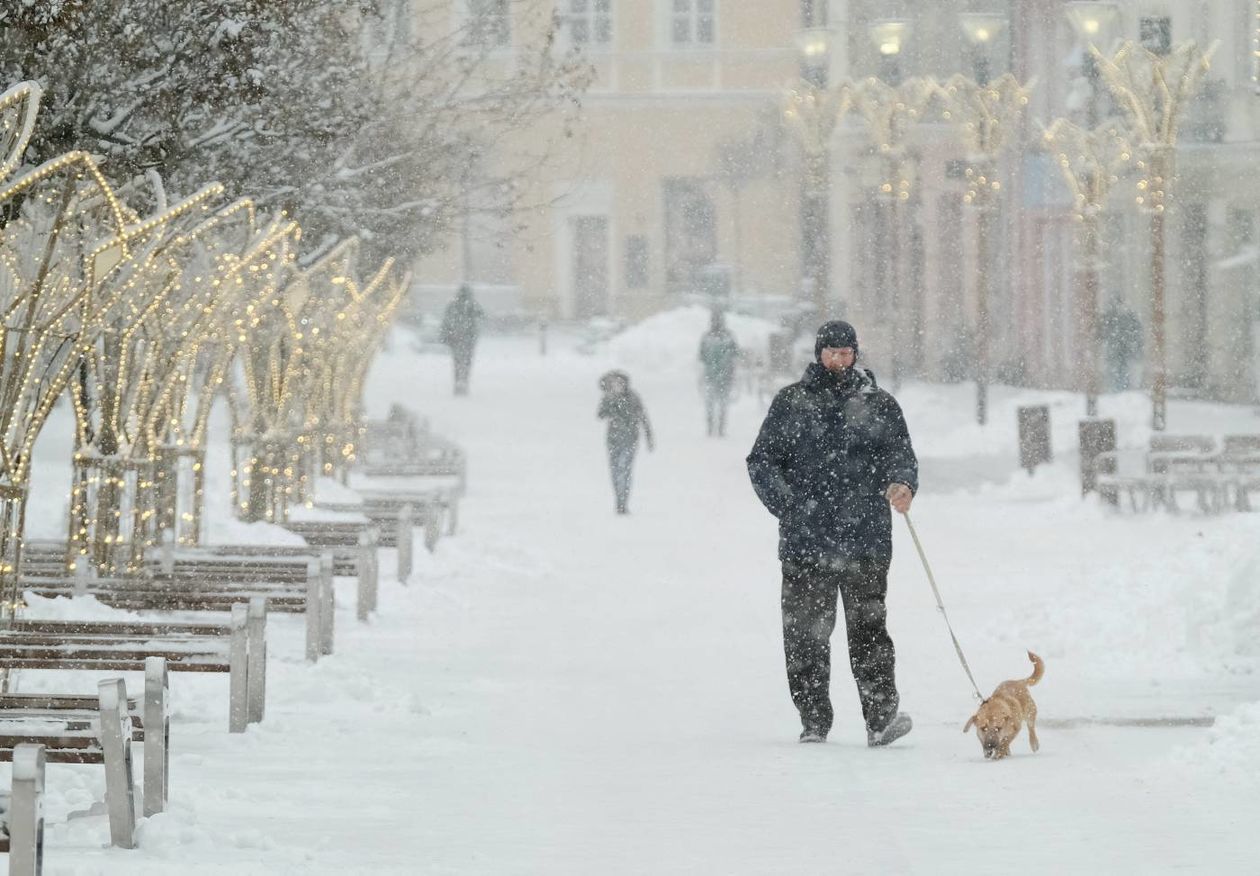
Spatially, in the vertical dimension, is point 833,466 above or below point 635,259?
above

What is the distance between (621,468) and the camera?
22734 millimetres

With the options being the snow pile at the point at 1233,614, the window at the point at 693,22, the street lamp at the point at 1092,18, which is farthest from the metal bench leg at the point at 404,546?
the window at the point at 693,22

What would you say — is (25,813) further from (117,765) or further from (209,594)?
(209,594)

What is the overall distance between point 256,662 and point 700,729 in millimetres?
1735

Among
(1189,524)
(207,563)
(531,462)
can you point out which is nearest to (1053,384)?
(531,462)

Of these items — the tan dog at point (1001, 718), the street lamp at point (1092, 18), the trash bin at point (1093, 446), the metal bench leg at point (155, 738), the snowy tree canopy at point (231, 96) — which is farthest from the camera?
the street lamp at point (1092, 18)

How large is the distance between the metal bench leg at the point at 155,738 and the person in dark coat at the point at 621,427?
49.3 ft

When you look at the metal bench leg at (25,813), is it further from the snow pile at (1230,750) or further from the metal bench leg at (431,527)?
the metal bench leg at (431,527)

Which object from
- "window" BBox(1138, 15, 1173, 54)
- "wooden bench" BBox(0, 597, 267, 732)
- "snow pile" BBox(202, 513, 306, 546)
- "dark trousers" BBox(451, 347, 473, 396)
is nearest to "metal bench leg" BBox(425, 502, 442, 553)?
"snow pile" BBox(202, 513, 306, 546)

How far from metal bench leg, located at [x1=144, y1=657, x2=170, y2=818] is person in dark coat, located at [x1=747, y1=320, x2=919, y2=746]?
2.65 meters

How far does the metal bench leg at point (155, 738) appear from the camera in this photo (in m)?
7.44

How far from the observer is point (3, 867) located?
6.85m

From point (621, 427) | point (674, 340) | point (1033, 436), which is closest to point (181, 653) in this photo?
point (621, 427)

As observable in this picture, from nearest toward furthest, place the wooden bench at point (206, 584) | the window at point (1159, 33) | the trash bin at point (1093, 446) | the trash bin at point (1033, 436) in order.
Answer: the wooden bench at point (206, 584) < the trash bin at point (1093, 446) < the trash bin at point (1033, 436) < the window at point (1159, 33)
